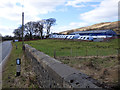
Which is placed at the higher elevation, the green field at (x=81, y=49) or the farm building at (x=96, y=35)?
the farm building at (x=96, y=35)

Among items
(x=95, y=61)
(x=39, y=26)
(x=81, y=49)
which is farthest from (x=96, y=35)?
(x=95, y=61)

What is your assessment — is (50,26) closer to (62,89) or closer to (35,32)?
(35,32)

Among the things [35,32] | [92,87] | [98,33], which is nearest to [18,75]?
[92,87]

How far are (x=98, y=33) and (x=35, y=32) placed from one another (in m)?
42.7

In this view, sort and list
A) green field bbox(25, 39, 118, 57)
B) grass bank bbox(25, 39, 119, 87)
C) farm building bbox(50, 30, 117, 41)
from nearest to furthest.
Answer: grass bank bbox(25, 39, 119, 87)
green field bbox(25, 39, 118, 57)
farm building bbox(50, 30, 117, 41)

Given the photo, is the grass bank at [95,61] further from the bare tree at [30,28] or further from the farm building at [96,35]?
the bare tree at [30,28]

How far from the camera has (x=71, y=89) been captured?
6.63 feet

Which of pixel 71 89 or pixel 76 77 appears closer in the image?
pixel 71 89

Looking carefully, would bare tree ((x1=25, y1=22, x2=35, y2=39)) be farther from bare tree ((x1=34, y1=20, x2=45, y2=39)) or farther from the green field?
the green field

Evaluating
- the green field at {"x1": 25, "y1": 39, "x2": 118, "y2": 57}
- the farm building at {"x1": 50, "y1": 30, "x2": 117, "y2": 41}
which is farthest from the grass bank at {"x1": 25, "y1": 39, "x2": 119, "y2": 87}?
the farm building at {"x1": 50, "y1": 30, "x2": 117, "y2": 41}

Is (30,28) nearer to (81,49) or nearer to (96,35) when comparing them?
(96,35)

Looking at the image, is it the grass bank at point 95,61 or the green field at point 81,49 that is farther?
the green field at point 81,49

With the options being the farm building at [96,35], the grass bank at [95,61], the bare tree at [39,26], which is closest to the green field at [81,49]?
the grass bank at [95,61]

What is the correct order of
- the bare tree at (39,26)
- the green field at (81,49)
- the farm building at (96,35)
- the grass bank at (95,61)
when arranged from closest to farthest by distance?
the grass bank at (95,61) → the green field at (81,49) → the farm building at (96,35) → the bare tree at (39,26)
